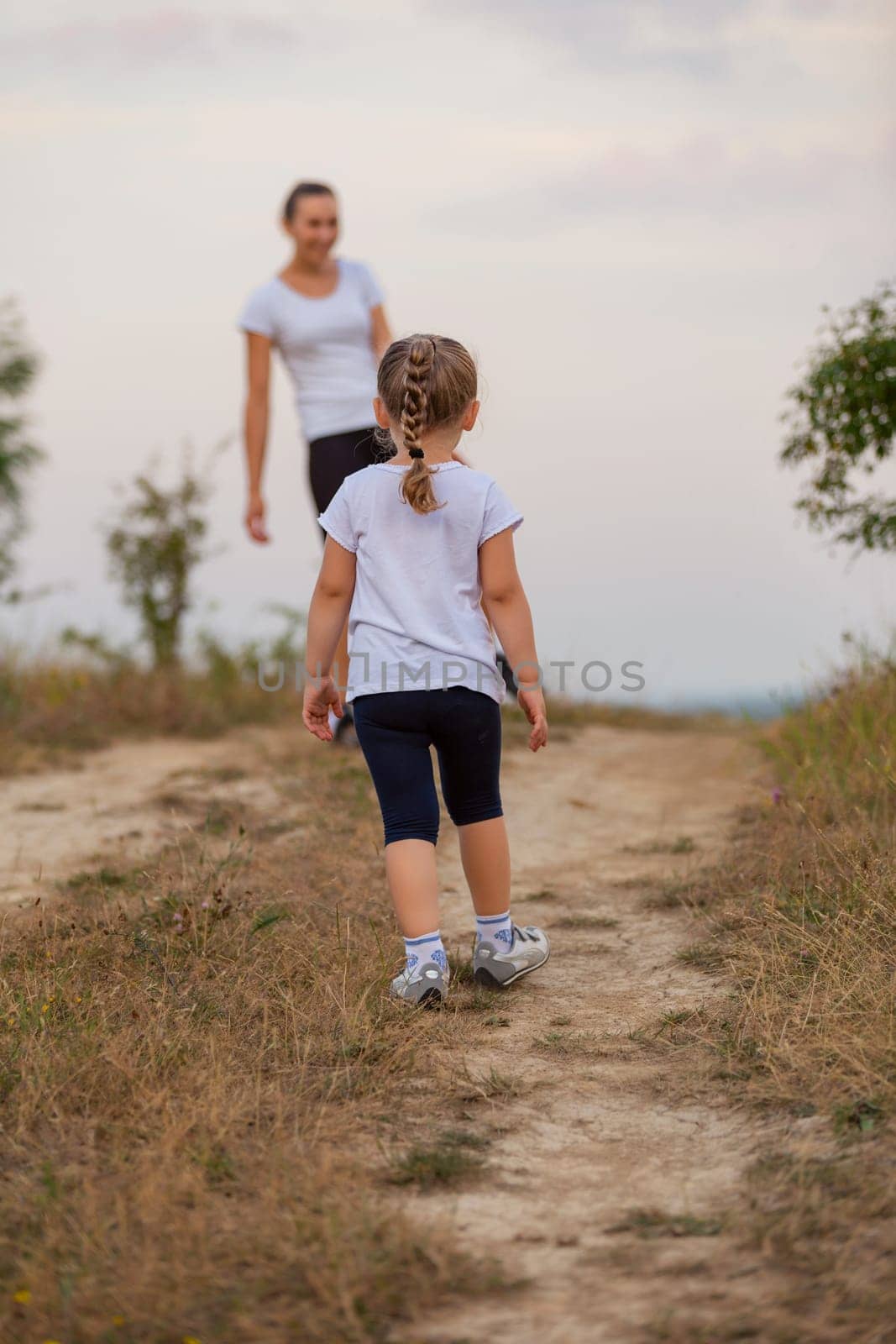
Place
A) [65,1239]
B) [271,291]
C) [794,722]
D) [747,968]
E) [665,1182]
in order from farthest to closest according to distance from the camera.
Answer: [794,722] < [271,291] < [747,968] < [665,1182] < [65,1239]

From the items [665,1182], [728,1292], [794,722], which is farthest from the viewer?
[794,722]

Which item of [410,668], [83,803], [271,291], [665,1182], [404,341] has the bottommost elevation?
[665,1182]

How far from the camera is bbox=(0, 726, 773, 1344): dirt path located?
188 centimetres

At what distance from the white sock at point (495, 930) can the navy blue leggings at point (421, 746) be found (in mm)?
290

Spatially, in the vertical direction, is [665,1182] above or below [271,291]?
below

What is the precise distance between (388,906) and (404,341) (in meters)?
1.69

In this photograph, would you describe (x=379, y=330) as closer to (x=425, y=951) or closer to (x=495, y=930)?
(x=495, y=930)

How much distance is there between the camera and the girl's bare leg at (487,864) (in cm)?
338

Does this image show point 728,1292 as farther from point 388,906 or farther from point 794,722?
point 794,722

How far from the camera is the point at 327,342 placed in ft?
18.5

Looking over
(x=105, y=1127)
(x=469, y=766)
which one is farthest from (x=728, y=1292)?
(x=469, y=766)

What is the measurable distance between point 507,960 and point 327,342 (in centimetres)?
323

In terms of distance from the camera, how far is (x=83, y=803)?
19.9 ft

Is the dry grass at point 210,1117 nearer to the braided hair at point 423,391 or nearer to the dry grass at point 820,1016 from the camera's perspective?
the dry grass at point 820,1016
